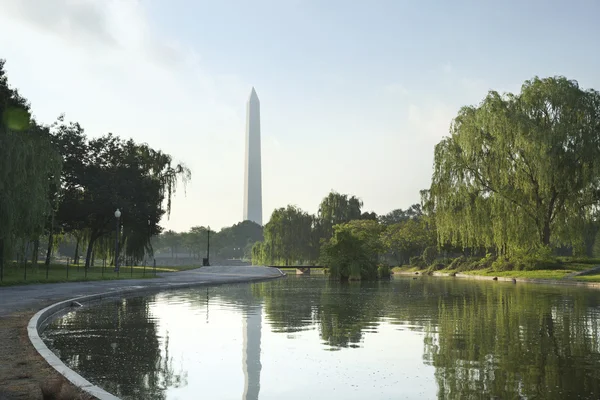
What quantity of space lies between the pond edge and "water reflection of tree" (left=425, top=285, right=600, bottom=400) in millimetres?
3893

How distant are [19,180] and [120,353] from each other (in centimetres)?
1595

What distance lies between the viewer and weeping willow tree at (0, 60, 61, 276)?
22.0 m

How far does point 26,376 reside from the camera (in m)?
6.84

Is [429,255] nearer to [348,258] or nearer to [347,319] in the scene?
[348,258]

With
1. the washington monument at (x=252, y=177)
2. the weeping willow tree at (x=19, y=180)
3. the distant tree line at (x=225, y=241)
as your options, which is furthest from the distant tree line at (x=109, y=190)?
the washington monument at (x=252, y=177)

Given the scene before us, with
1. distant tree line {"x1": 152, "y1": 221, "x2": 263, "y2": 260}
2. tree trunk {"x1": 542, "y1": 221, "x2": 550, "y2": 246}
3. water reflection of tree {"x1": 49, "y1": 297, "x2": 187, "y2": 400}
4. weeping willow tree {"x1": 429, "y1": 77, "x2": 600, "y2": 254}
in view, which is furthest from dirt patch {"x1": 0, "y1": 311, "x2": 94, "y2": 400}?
distant tree line {"x1": 152, "y1": 221, "x2": 263, "y2": 260}

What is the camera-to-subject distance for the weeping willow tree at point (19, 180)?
2202cm

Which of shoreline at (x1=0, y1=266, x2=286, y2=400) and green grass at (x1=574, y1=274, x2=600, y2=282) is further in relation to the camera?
green grass at (x1=574, y1=274, x2=600, y2=282)

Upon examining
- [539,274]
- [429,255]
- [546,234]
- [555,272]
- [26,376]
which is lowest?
[26,376]

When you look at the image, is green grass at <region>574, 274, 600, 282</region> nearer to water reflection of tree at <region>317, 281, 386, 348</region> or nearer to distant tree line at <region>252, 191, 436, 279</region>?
water reflection of tree at <region>317, 281, 386, 348</region>

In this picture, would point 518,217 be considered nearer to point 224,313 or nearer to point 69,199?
point 224,313

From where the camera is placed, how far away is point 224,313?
1633 centimetres

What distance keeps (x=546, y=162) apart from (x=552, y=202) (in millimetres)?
3902

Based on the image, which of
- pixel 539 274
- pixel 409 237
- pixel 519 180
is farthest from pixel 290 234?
pixel 539 274
